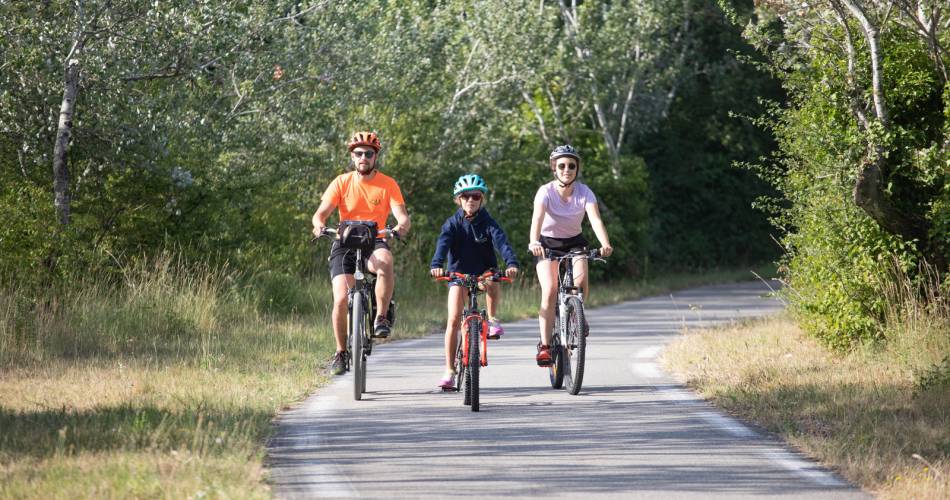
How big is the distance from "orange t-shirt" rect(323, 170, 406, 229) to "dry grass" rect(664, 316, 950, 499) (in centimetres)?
277

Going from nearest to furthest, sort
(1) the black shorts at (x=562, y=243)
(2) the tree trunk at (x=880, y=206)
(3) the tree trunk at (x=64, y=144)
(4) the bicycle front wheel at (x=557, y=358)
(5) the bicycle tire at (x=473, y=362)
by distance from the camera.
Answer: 1. (5) the bicycle tire at (x=473, y=362)
2. (4) the bicycle front wheel at (x=557, y=358)
3. (1) the black shorts at (x=562, y=243)
4. (2) the tree trunk at (x=880, y=206)
5. (3) the tree trunk at (x=64, y=144)

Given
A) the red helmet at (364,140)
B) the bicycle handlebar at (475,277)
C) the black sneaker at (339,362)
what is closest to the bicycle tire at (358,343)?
the black sneaker at (339,362)

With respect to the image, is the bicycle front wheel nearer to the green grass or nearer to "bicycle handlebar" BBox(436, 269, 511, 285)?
"bicycle handlebar" BBox(436, 269, 511, 285)

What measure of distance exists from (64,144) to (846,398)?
9101mm

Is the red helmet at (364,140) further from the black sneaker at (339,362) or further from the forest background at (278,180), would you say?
the forest background at (278,180)

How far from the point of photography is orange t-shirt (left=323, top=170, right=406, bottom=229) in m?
11.6

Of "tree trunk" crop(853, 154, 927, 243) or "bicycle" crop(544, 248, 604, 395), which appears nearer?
"bicycle" crop(544, 248, 604, 395)

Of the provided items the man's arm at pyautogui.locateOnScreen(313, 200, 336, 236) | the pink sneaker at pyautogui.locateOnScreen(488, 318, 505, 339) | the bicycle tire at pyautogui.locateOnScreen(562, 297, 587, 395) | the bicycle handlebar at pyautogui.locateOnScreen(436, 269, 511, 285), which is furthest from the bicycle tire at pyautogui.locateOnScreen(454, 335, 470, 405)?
the man's arm at pyautogui.locateOnScreen(313, 200, 336, 236)

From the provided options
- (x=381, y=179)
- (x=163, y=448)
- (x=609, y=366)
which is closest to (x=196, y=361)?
(x=381, y=179)

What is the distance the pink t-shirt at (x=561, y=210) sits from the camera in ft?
37.7

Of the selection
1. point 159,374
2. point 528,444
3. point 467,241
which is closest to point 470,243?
point 467,241

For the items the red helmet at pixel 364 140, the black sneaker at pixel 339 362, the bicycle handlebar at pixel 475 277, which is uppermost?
the red helmet at pixel 364 140

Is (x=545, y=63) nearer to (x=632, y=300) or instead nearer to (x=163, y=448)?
(x=632, y=300)

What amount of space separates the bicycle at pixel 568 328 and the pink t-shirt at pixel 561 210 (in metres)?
0.17
